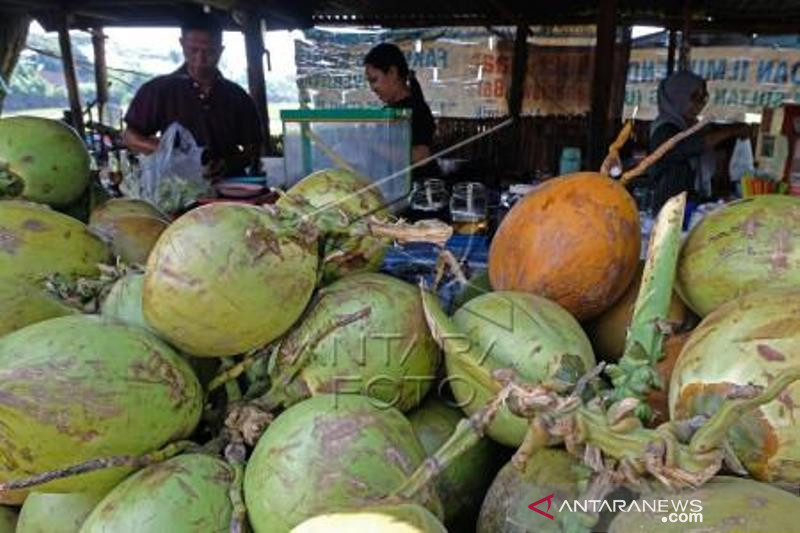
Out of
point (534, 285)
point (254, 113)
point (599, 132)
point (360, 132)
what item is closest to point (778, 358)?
point (534, 285)

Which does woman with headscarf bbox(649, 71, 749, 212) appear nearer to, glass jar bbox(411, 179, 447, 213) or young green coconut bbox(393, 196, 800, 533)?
glass jar bbox(411, 179, 447, 213)

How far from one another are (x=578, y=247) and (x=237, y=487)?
2.21 ft

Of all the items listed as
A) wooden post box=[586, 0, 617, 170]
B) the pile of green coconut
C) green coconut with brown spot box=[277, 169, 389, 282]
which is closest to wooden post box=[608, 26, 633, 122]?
wooden post box=[586, 0, 617, 170]

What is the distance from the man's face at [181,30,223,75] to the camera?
13.1 ft

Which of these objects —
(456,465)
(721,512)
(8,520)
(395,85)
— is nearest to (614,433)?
(721,512)

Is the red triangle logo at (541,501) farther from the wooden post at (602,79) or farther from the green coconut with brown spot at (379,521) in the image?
the wooden post at (602,79)

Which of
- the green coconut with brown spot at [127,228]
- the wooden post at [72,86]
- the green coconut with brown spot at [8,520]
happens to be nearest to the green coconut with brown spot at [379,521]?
the green coconut with brown spot at [8,520]

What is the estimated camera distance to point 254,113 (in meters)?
4.47

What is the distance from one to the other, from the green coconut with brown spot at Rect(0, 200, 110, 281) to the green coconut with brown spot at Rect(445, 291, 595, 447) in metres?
0.80

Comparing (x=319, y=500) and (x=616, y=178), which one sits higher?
(x=616, y=178)

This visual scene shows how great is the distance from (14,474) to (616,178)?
1.14 m

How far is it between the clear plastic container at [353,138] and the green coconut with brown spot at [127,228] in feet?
5.21

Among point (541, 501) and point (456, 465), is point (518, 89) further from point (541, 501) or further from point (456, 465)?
point (541, 501)

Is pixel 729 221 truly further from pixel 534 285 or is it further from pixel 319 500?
pixel 319 500
